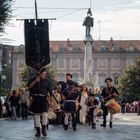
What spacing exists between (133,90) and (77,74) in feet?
162

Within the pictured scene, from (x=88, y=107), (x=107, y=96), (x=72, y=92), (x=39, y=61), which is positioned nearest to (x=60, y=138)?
(x=72, y=92)

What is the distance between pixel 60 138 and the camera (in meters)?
15.0

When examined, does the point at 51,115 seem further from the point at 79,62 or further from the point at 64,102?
the point at 79,62

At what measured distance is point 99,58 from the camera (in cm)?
14050

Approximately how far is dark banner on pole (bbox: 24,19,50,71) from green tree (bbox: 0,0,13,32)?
3514mm

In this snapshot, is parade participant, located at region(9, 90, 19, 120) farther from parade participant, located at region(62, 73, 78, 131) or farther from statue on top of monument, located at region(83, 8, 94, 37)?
statue on top of monument, located at region(83, 8, 94, 37)

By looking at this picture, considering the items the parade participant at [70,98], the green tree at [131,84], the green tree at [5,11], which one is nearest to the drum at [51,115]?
the parade participant at [70,98]

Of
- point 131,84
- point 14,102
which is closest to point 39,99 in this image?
point 14,102

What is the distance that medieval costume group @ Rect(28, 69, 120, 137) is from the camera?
1566 cm

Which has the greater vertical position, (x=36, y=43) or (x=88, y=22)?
(x=88, y=22)

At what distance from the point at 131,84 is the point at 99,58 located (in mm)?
46945

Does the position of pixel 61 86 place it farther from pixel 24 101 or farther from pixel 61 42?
pixel 61 42

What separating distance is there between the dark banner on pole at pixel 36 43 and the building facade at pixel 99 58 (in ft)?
368

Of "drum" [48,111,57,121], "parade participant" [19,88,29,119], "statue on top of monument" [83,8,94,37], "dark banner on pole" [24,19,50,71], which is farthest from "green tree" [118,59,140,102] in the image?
"drum" [48,111,57,121]
